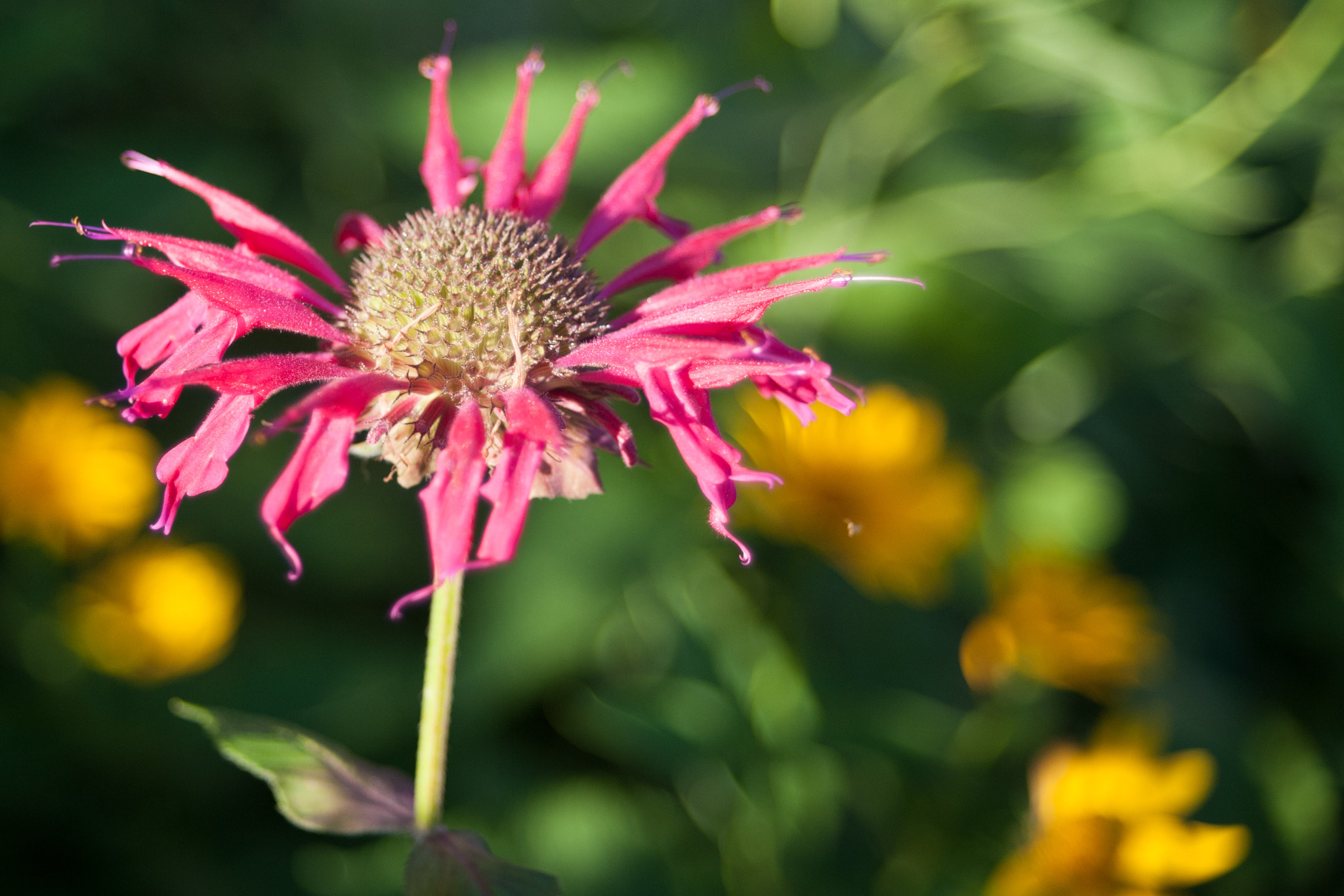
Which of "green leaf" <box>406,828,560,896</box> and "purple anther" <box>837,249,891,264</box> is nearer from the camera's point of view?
"green leaf" <box>406,828,560,896</box>

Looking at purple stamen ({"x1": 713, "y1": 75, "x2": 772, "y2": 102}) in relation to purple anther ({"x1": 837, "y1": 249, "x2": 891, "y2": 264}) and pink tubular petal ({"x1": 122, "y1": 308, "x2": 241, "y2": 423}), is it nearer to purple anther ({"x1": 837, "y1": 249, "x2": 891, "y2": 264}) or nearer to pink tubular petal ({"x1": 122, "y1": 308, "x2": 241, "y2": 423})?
purple anther ({"x1": 837, "y1": 249, "x2": 891, "y2": 264})

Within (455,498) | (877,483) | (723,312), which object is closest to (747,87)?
(877,483)

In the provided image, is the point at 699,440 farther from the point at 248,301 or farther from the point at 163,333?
the point at 163,333

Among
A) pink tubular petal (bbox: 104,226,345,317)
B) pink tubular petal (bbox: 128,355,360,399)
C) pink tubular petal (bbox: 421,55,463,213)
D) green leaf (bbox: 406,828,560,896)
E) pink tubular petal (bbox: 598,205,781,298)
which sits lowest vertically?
green leaf (bbox: 406,828,560,896)

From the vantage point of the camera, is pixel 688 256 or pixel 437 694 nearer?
pixel 437 694

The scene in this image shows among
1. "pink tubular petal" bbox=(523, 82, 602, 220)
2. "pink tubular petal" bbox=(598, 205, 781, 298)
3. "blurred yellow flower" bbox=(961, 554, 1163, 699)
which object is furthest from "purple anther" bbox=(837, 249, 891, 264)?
"blurred yellow flower" bbox=(961, 554, 1163, 699)

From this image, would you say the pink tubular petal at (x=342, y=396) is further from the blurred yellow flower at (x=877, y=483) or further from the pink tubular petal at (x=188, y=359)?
the blurred yellow flower at (x=877, y=483)
